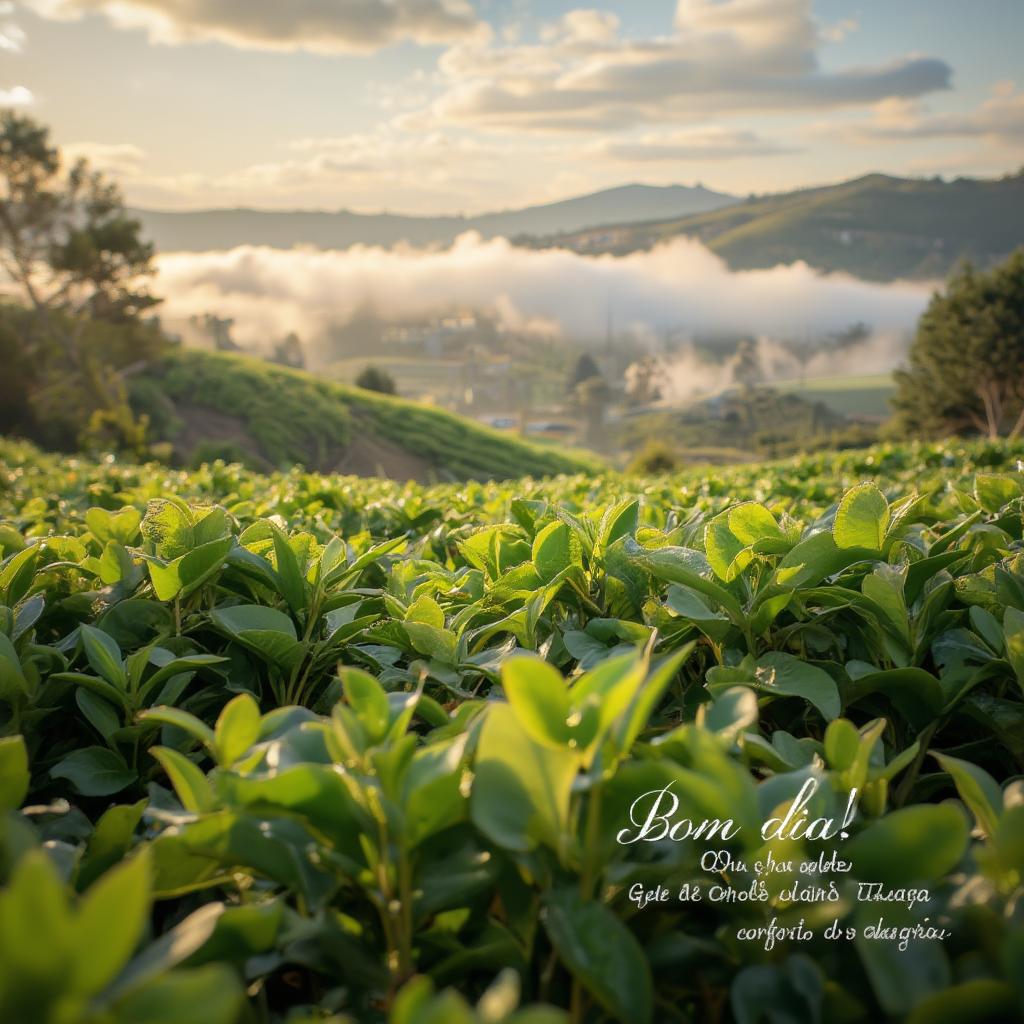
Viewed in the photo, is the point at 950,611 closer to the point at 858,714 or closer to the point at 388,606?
the point at 858,714

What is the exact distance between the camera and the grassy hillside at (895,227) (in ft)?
571

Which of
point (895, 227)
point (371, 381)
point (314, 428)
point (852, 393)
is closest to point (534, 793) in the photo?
point (314, 428)

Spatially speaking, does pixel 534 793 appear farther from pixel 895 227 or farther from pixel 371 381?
pixel 895 227

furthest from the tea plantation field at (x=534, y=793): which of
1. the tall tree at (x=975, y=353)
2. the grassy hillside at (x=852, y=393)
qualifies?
the grassy hillside at (x=852, y=393)

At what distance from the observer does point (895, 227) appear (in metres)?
186

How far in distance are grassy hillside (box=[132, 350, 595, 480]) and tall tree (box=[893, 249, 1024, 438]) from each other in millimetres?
17183

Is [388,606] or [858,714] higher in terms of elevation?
[388,606]

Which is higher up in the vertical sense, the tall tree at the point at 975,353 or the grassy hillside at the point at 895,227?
the grassy hillside at the point at 895,227

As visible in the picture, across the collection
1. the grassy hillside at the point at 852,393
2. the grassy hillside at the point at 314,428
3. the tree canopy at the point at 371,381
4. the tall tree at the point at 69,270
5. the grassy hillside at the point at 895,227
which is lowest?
the grassy hillside at the point at 852,393

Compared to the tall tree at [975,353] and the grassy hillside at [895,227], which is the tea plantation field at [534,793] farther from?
the grassy hillside at [895,227]

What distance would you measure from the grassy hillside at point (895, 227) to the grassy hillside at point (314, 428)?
168 meters

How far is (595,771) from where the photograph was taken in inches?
28.5

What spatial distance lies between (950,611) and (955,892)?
2.04 ft

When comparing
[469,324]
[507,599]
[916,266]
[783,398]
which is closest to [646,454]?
[507,599]
